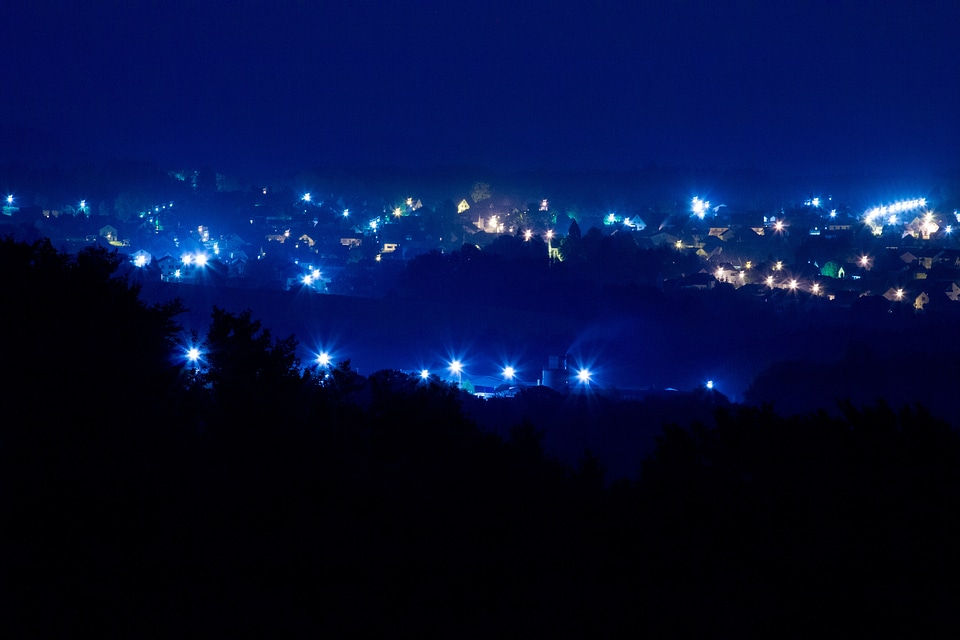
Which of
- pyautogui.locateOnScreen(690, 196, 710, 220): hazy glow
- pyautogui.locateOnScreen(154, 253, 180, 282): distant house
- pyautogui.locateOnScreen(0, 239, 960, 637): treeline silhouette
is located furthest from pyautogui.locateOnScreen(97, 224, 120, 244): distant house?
pyautogui.locateOnScreen(690, 196, 710, 220): hazy glow

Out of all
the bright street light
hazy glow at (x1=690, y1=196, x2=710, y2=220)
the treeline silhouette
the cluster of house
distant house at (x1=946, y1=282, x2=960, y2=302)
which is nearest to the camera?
the treeline silhouette

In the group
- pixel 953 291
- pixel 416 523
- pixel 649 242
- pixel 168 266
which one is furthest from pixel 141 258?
pixel 953 291

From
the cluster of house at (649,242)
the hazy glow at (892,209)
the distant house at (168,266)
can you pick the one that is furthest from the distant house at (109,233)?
the hazy glow at (892,209)

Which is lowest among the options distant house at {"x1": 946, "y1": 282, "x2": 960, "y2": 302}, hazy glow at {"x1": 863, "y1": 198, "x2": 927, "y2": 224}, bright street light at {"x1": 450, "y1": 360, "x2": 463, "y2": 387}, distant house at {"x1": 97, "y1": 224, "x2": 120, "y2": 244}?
bright street light at {"x1": 450, "y1": 360, "x2": 463, "y2": 387}

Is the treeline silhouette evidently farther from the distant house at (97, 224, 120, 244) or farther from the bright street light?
the distant house at (97, 224, 120, 244)

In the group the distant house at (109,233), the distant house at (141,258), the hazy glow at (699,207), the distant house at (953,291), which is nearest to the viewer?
the distant house at (953,291)

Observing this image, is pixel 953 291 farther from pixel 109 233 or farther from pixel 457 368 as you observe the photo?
pixel 109 233

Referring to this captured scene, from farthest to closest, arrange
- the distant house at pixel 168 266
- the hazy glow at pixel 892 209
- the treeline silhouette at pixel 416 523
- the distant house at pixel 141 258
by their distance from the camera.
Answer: the hazy glow at pixel 892 209
the distant house at pixel 141 258
the distant house at pixel 168 266
the treeline silhouette at pixel 416 523

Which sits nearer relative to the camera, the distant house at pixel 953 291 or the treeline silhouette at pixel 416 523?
the treeline silhouette at pixel 416 523

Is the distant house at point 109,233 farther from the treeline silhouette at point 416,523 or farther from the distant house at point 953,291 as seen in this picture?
the distant house at point 953,291
